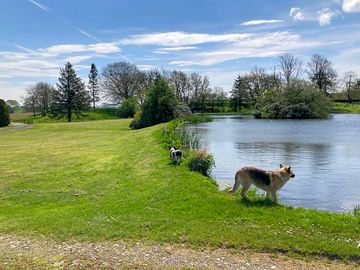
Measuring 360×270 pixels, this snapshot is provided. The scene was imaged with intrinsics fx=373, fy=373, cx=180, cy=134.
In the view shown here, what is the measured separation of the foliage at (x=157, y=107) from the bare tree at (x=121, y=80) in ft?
146

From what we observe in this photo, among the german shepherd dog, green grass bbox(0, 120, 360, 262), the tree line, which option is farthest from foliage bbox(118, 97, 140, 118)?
the german shepherd dog

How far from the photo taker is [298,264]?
677cm

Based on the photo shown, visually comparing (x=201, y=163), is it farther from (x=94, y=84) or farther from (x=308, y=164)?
(x=94, y=84)

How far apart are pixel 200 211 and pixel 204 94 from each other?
345 feet

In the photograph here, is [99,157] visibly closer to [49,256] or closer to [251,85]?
[49,256]

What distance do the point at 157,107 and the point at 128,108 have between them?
31637mm

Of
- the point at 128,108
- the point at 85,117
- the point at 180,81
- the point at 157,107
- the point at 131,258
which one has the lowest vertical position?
the point at 131,258

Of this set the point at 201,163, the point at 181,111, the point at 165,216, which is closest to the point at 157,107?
the point at 181,111

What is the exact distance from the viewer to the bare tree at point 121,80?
101125 millimetres

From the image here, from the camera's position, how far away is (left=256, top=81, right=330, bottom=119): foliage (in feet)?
228

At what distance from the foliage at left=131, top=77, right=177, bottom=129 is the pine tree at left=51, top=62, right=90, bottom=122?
31.2 m

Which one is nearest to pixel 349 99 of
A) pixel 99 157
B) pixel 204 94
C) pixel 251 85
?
pixel 251 85

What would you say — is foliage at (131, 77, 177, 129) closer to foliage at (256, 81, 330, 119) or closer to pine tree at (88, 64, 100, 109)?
foliage at (256, 81, 330, 119)

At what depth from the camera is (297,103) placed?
71375 mm
